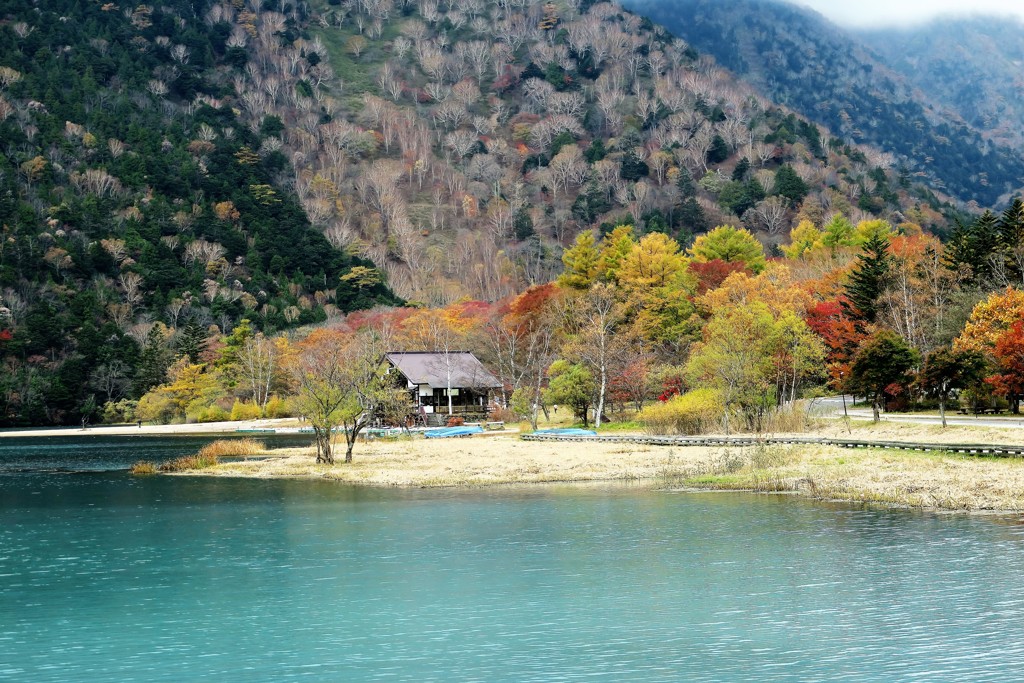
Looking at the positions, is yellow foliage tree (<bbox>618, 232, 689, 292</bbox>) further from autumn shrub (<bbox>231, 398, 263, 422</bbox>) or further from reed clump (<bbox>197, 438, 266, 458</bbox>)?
autumn shrub (<bbox>231, 398, 263, 422</bbox>)

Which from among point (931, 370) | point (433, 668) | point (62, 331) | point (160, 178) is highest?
point (160, 178)

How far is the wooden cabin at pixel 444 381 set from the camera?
7681 centimetres

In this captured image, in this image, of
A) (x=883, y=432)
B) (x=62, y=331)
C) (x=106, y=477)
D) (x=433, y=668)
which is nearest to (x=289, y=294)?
(x=62, y=331)

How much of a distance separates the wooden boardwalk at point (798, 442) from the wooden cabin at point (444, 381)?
21062mm

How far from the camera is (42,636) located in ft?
59.2

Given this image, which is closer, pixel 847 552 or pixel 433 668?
pixel 433 668

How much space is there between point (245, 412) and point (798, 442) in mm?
64510

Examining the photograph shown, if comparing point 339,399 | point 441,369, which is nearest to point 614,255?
point 441,369

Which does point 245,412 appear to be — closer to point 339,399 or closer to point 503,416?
point 503,416

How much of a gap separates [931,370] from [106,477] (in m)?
38.0

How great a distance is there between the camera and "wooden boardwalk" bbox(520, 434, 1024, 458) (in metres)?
34.0

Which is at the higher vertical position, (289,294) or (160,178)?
(160,178)

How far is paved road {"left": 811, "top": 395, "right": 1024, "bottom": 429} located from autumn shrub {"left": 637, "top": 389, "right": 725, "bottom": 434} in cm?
663

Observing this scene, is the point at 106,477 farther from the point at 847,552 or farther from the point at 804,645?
the point at 804,645
